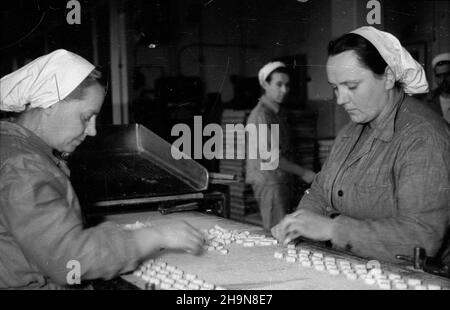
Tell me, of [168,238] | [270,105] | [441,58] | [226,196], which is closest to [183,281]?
[168,238]

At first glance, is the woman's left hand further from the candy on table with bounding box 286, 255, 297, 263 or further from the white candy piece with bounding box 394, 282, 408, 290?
the white candy piece with bounding box 394, 282, 408, 290

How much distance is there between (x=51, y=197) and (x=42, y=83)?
416 millimetres

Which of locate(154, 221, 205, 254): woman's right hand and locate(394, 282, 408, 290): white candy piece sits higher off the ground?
locate(154, 221, 205, 254): woman's right hand

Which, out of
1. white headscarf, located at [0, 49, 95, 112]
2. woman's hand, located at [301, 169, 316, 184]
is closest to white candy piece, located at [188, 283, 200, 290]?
white headscarf, located at [0, 49, 95, 112]

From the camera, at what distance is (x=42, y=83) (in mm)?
1652

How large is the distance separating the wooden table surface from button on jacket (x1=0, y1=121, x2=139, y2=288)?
0.15 meters

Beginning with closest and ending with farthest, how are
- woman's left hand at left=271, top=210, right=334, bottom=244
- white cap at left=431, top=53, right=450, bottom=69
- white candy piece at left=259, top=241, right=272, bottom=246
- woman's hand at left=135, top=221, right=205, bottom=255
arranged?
1. woman's hand at left=135, top=221, right=205, bottom=255
2. woman's left hand at left=271, top=210, right=334, bottom=244
3. white candy piece at left=259, top=241, right=272, bottom=246
4. white cap at left=431, top=53, right=450, bottom=69

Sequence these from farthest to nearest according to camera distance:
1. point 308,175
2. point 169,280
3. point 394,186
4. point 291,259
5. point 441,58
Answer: point 441,58
point 308,175
point 394,186
point 291,259
point 169,280

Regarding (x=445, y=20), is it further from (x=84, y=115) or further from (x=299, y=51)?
(x=84, y=115)

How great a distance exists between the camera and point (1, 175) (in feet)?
4.92

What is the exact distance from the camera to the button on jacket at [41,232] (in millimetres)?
1482

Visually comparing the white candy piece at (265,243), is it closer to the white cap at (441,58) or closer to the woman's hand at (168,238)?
the woman's hand at (168,238)

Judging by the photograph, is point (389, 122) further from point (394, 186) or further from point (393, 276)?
point (393, 276)

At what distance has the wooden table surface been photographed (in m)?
1.56
